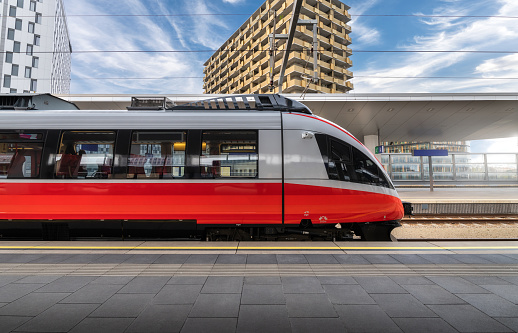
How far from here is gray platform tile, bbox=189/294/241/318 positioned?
272 cm

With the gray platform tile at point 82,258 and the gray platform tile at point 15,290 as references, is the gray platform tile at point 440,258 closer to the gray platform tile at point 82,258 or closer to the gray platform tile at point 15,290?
the gray platform tile at point 82,258

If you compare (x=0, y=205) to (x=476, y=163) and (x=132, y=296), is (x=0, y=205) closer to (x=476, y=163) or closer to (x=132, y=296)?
(x=132, y=296)

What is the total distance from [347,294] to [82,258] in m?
4.11

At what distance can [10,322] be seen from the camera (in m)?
2.57

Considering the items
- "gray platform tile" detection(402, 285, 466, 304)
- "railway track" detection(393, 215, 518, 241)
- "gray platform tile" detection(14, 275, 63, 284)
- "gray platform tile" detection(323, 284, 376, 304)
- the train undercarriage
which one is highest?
the train undercarriage

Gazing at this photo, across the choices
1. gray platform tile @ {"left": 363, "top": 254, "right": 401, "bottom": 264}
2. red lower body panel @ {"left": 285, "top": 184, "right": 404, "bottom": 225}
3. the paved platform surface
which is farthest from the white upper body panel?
gray platform tile @ {"left": 363, "top": 254, "right": 401, "bottom": 264}

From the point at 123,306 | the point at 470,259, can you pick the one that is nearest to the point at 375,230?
the point at 470,259

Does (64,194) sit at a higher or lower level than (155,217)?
higher

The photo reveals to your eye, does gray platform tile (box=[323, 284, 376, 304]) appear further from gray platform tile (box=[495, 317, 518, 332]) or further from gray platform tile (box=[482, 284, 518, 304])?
gray platform tile (box=[482, 284, 518, 304])

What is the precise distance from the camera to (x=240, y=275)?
377 centimetres

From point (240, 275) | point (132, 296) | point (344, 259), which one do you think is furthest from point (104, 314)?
point (344, 259)

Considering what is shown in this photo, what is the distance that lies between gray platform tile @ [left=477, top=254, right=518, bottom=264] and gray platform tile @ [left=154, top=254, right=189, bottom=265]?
4.87 meters

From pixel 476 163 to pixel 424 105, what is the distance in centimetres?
859

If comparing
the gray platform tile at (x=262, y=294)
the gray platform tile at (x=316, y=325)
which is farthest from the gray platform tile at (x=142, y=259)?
the gray platform tile at (x=316, y=325)
